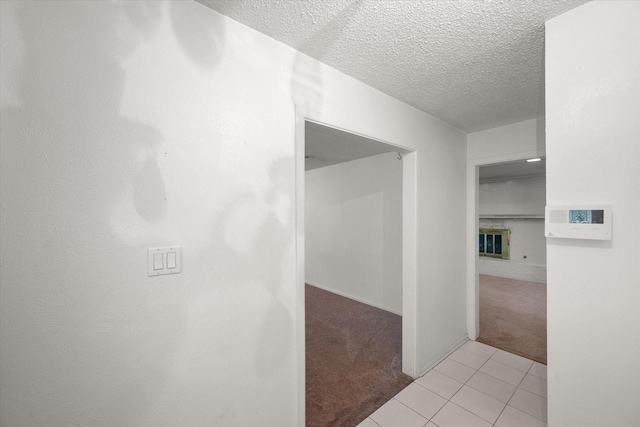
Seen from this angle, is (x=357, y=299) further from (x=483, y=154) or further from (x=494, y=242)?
(x=494, y=242)

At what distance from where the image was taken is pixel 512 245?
5.95 m

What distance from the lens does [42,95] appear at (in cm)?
83

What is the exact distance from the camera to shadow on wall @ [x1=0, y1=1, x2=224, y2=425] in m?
0.81

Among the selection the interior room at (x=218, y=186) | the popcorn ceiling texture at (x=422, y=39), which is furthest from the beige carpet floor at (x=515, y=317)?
the popcorn ceiling texture at (x=422, y=39)

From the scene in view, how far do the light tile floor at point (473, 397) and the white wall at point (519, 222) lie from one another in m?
3.43

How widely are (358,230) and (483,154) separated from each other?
2.11 metres

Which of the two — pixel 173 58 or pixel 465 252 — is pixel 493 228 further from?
pixel 173 58

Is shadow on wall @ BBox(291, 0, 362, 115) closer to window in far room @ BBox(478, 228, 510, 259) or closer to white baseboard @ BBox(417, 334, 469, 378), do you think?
white baseboard @ BBox(417, 334, 469, 378)

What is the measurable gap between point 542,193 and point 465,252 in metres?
4.04

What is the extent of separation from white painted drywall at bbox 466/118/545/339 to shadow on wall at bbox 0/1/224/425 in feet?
9.89

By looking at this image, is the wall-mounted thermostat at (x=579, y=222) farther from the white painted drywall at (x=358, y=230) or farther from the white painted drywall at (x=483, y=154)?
the white painted drywall at (x=358, y=230)

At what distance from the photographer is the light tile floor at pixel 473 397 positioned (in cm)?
179

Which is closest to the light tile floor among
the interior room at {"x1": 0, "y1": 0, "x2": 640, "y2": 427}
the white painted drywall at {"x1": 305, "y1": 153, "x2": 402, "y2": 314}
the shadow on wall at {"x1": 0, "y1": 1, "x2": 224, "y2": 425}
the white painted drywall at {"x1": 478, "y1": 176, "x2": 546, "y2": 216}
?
the interior room at {"x1": 0, "y1": 0, "x2": 640, "y2": 427}

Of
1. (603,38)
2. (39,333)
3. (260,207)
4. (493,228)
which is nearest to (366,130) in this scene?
(260,207)
